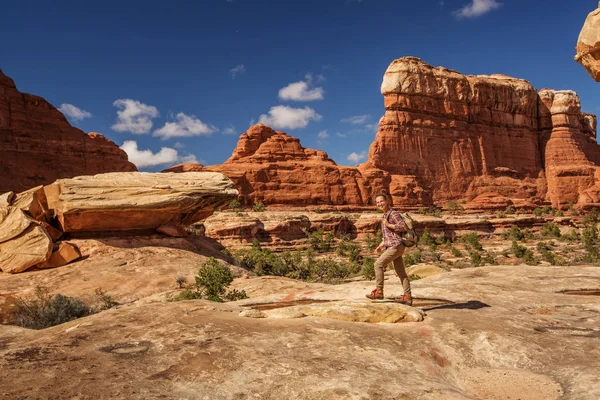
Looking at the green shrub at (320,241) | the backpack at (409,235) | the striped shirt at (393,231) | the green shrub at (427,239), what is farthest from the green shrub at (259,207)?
the backpack at (409,235)

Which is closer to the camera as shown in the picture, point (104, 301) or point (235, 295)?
point (235, 295)

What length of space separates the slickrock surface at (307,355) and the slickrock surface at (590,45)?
6551 mm

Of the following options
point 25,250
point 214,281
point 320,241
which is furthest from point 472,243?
point 25,250

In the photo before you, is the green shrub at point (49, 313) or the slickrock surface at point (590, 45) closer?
the green shrub at point (49, 313)

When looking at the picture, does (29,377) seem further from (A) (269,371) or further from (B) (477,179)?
(B) (477,179)

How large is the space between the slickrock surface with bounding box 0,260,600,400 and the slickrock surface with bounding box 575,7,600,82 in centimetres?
655

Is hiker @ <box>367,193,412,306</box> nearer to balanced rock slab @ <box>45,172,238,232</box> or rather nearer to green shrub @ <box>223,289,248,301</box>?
green shrub @ <box>223,289,248,301</box>

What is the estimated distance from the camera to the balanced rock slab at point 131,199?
14773 millimetres

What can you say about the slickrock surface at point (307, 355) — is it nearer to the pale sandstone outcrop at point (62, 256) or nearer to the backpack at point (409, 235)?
the backpack at point (409, 235)

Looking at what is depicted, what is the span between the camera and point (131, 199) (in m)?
15.4

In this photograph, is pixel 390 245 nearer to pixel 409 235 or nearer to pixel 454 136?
A: pixel 409 235

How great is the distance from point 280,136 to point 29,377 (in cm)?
5836

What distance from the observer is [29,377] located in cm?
330

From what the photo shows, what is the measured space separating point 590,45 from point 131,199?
1446cm
